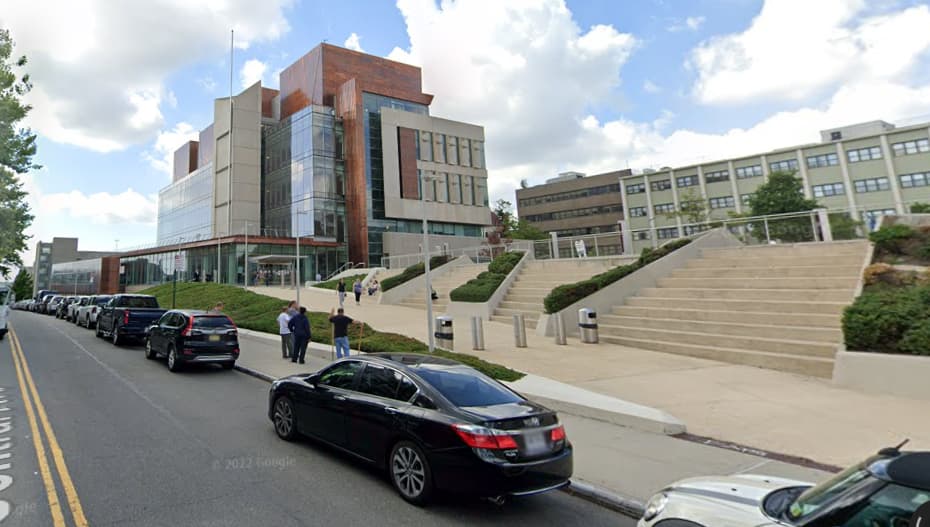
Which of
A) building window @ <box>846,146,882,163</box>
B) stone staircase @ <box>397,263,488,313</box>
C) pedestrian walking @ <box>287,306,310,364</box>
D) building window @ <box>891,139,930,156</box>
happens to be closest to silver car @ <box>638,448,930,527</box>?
pedestrian walking @ <box>287,306,310,364</box>

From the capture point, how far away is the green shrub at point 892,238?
1349 centimetres

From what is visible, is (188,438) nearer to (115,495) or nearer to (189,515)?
(115,495)

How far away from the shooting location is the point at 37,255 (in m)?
137

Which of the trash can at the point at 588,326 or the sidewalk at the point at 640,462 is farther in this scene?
the trash can at the point at 588,326

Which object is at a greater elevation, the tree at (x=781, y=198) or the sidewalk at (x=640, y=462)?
the tree at (x=781, y=198)

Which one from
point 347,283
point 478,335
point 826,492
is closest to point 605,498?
point 826,492

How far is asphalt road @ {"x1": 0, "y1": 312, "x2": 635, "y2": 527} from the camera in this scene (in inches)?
173

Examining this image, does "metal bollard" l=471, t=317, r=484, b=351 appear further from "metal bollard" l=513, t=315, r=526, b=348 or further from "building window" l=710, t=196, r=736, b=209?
"building window" l=710, t=196, r=736, b=209

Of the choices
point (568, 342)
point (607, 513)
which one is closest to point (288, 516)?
point (607, 513)

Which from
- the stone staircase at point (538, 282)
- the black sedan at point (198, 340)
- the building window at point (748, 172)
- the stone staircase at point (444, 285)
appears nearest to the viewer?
the black sedan at point (198, 340)

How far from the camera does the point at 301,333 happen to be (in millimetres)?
13578

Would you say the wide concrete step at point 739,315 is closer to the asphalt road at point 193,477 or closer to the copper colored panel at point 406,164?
the asphalt road at point 193,477

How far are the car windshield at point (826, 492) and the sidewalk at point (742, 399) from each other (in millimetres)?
3669

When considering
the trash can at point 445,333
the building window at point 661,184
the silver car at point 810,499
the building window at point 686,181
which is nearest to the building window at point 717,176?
the building window at point 686,181
